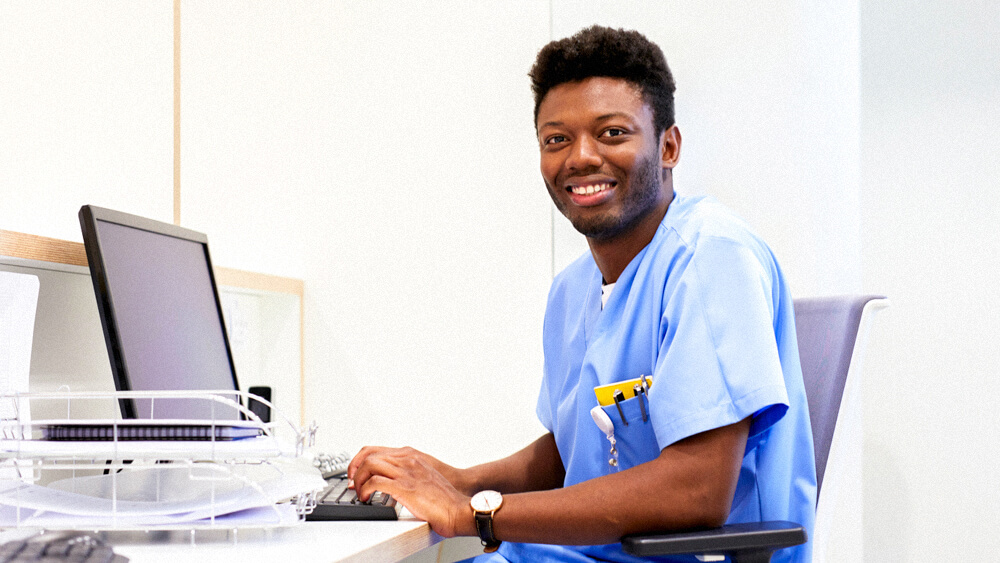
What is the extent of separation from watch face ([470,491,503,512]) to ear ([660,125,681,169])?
1.83 feet

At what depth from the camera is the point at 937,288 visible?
6.77 ft

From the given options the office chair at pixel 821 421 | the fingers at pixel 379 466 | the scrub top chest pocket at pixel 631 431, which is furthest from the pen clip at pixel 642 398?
the fingers at pixel 379 466

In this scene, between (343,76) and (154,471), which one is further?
(343,76)

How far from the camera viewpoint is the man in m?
0.94

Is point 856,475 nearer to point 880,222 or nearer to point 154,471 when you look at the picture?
point 880,222

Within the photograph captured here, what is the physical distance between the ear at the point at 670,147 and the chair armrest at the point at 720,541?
22.0 inches

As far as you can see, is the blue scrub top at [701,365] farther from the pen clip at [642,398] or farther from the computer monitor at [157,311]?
the computer monitor at [157,311]

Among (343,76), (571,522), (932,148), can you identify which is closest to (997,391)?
(932,148)

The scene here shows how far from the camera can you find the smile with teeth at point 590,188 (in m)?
1.17

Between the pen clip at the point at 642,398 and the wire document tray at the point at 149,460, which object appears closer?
the wire document tray at the point at 149,460

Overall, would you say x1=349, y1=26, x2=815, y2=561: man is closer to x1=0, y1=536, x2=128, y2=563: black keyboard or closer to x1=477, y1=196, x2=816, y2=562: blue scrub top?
x1=477, y1=196, x2=816, y2=562: blue scrub top

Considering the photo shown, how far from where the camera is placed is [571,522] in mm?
942

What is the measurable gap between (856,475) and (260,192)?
1.49 metres

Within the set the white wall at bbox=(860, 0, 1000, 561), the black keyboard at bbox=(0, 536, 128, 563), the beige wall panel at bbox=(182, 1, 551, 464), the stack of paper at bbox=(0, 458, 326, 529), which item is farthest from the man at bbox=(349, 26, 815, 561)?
the white wall at bbox=(860, 0, 1000, 561)
